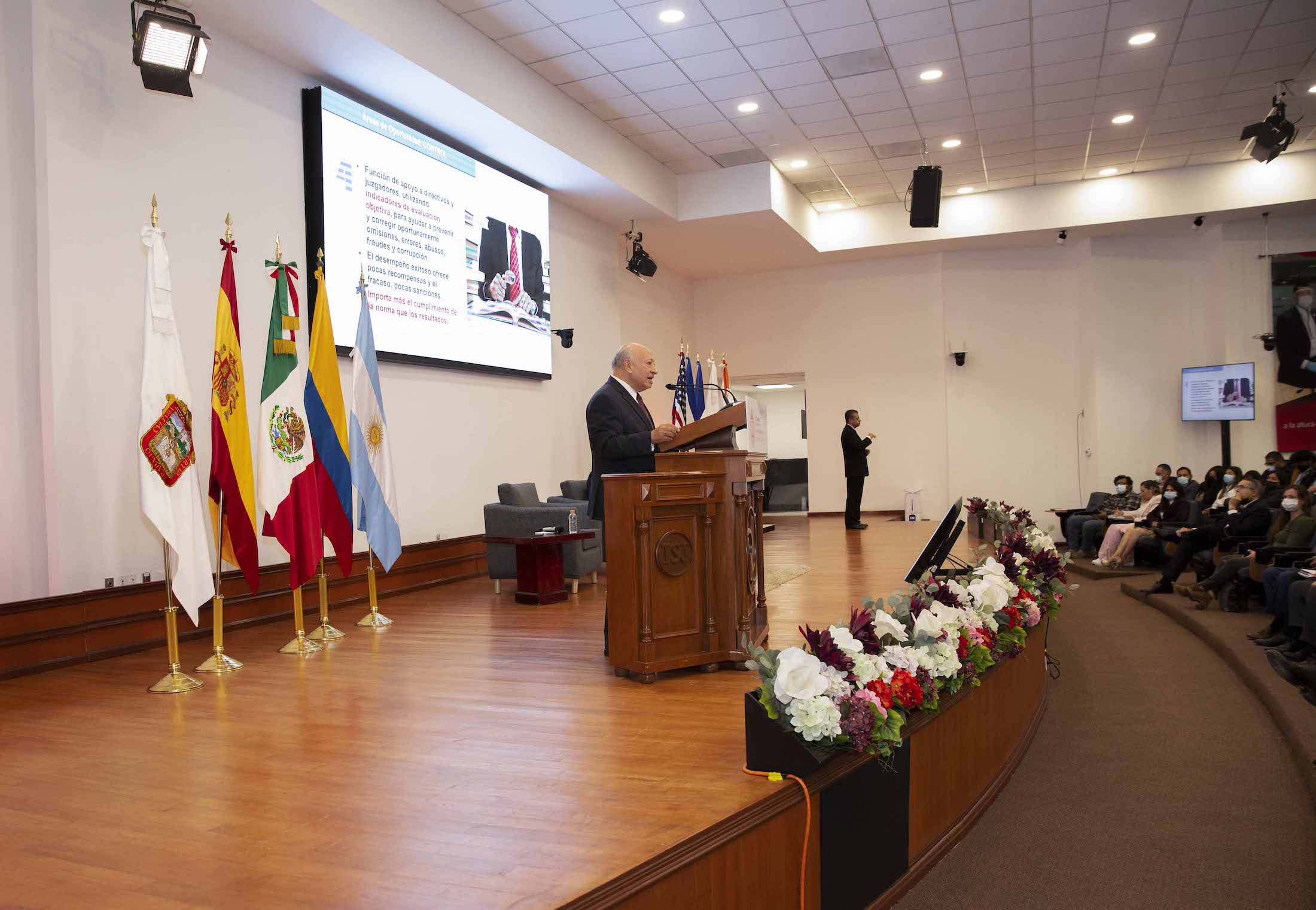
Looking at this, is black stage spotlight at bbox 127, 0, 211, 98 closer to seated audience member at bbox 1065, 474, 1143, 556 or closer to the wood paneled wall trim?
the wood paneled wall trim

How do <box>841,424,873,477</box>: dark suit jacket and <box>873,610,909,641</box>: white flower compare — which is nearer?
<box>873,610,909,641</box>: white flower

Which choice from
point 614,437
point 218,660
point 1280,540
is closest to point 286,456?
point 218,660

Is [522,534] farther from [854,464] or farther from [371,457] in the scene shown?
[854,464]

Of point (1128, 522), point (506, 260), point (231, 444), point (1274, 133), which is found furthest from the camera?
point (1128, 522)

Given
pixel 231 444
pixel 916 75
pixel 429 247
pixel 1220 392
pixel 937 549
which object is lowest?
pixel 937 549

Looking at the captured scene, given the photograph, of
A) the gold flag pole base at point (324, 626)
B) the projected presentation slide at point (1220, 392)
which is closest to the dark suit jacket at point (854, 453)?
the projected presentation slide at point (1220, 392)

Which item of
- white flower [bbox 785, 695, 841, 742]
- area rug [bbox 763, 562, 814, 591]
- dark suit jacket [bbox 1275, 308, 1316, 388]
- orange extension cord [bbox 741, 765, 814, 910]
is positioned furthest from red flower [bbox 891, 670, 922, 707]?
dark suit jacket [bbox 1275, 308, 1316, 388]

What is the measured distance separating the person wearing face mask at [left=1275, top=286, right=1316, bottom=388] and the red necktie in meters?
9.75

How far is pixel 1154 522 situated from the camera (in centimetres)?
1001

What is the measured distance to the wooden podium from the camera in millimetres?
3834

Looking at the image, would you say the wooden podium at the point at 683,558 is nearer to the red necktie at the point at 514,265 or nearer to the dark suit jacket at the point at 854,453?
the red necktie at the point at 514,265

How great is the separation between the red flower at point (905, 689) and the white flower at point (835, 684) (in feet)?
0.67

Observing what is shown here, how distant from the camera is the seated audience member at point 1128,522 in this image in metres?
10.4

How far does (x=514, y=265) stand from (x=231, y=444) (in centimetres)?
479
